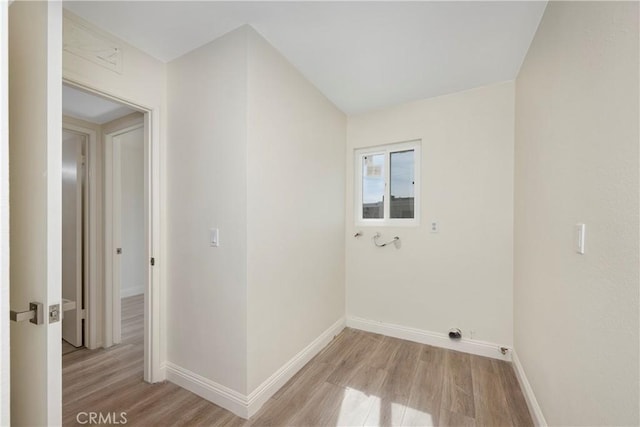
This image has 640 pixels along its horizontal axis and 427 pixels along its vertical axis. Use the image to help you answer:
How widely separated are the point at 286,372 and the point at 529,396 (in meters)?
1.64

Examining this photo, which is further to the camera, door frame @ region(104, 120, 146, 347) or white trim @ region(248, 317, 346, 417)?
door frame @ region(104, 120, 146, 347)

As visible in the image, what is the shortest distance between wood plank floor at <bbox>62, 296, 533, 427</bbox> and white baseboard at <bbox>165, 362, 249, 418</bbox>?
1.5 inches

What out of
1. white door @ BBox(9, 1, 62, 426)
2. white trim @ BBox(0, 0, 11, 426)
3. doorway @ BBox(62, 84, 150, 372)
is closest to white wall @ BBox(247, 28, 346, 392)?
white door @ BBox(9, 1, 62, 426)

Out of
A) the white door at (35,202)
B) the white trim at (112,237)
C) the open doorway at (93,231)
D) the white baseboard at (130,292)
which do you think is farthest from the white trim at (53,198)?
the white baseboard at (130,292)

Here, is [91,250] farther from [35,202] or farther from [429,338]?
[429,338]

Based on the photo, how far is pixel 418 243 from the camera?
2652 mm

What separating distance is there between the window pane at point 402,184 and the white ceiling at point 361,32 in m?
0.78

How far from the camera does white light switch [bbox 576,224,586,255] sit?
1.07 metres

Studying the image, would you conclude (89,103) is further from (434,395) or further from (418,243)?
(434,395)

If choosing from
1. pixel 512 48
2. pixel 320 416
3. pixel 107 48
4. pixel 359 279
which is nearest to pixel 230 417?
pixel 320 416

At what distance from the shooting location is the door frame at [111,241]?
2549mm

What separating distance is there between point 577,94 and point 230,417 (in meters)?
2.49

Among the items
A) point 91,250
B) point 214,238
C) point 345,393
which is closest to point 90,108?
point 91,250

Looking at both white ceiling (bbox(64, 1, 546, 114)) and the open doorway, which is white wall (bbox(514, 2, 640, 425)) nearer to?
white ceiling (bbox(64, 1, 546, 114))
